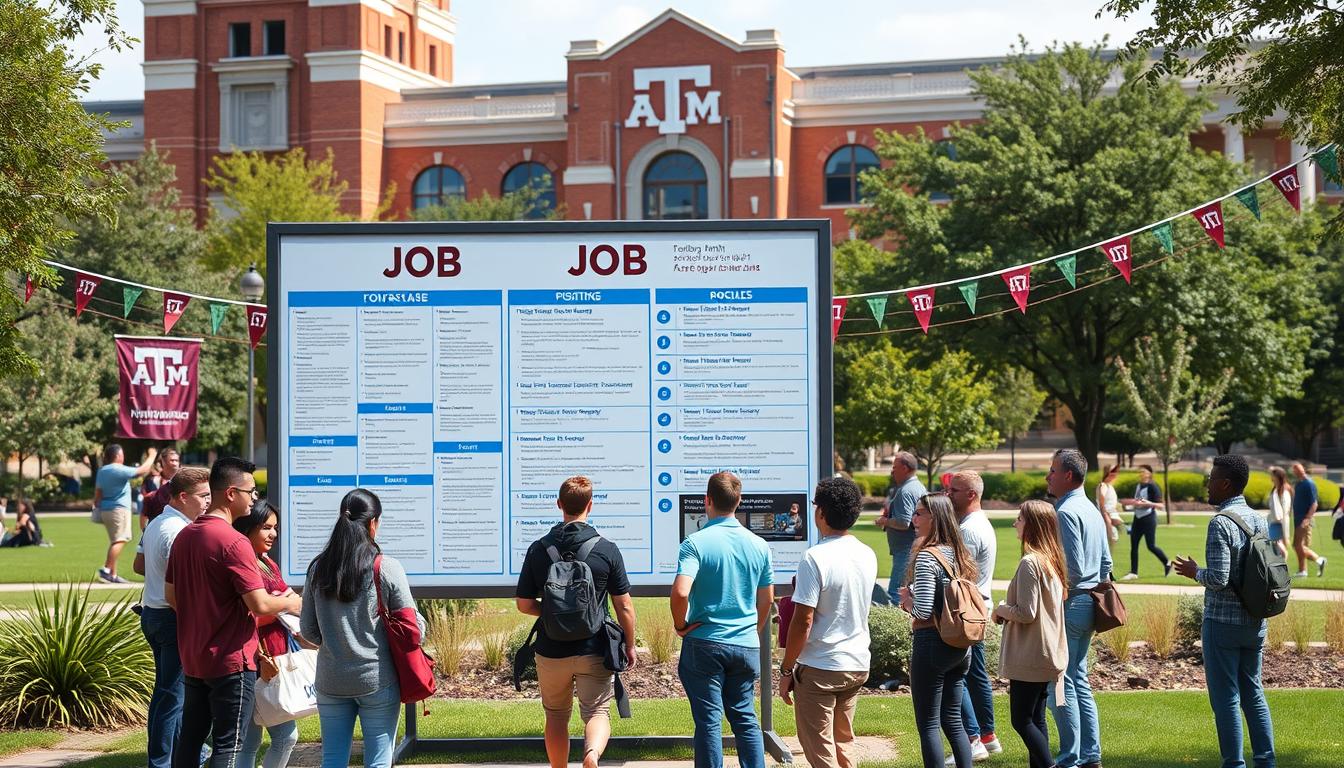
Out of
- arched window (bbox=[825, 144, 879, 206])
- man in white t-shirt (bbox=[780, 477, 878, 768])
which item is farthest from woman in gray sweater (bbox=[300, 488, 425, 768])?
arched window (bbox=[825, 144, 879, 206])

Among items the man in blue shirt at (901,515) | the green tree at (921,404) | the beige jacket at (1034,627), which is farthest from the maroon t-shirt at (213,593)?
the green tree at (921,404)

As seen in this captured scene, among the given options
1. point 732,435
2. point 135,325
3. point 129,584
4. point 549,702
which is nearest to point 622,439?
point 732,435

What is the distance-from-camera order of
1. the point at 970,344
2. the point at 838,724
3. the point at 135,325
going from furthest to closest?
the point at 135,325 < the point at 970,344 < the point at 838,724

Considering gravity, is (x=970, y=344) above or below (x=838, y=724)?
above

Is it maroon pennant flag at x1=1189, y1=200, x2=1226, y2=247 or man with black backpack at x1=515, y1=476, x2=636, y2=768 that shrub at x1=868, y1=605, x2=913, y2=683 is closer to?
man with black backpack at x1=515, y1=476, x2=636, y2=768

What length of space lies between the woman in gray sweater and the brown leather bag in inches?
151

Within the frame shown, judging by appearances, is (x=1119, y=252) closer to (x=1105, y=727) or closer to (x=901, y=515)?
(x=901, y=515)

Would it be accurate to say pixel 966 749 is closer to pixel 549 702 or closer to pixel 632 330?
pixel 549 702

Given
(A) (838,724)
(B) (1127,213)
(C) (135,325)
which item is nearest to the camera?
(A) (838,724)

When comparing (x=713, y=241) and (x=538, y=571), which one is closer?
(x=538, y=571)

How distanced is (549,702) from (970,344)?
32746 mm

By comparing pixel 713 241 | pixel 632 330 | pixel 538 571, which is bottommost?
pixel 538 571

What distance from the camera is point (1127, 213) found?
118ft

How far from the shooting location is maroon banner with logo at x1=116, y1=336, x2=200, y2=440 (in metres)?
18.5
